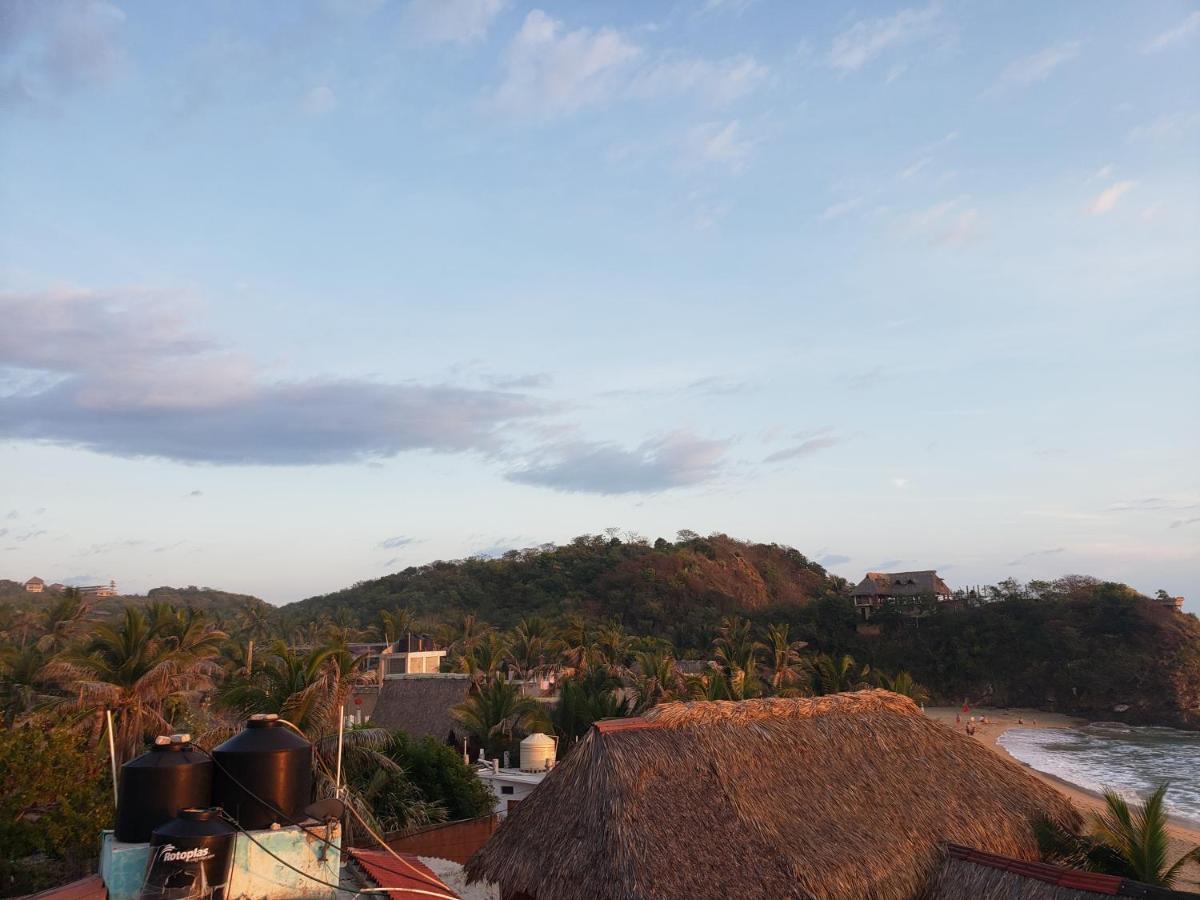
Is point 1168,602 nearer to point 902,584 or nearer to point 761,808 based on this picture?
point 902,584

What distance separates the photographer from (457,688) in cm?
2812

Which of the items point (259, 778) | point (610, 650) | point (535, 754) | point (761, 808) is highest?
point (259, 778)

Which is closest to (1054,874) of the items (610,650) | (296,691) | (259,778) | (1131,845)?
(1131,845)

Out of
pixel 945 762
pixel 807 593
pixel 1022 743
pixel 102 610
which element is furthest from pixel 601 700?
pixel 807 593

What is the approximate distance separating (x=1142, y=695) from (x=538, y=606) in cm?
4374

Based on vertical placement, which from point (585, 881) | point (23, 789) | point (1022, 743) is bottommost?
point (1022, 743)

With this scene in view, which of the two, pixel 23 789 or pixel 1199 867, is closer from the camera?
pixel 23 789

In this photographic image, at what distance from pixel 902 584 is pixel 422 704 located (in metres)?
53.3

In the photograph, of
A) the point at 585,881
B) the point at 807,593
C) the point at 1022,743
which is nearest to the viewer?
the point at 585,881

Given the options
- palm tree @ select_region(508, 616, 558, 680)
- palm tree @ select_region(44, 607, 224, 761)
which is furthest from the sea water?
palm tree @ select_region(44, 607, 224, 761)

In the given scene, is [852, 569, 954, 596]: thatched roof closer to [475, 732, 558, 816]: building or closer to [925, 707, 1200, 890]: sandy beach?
[925, 707, 1200, 890]: sandy beach

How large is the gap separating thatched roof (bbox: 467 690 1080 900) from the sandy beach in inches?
292

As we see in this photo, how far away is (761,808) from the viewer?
11438 mm

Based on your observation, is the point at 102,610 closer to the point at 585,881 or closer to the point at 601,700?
the point at 601,700
